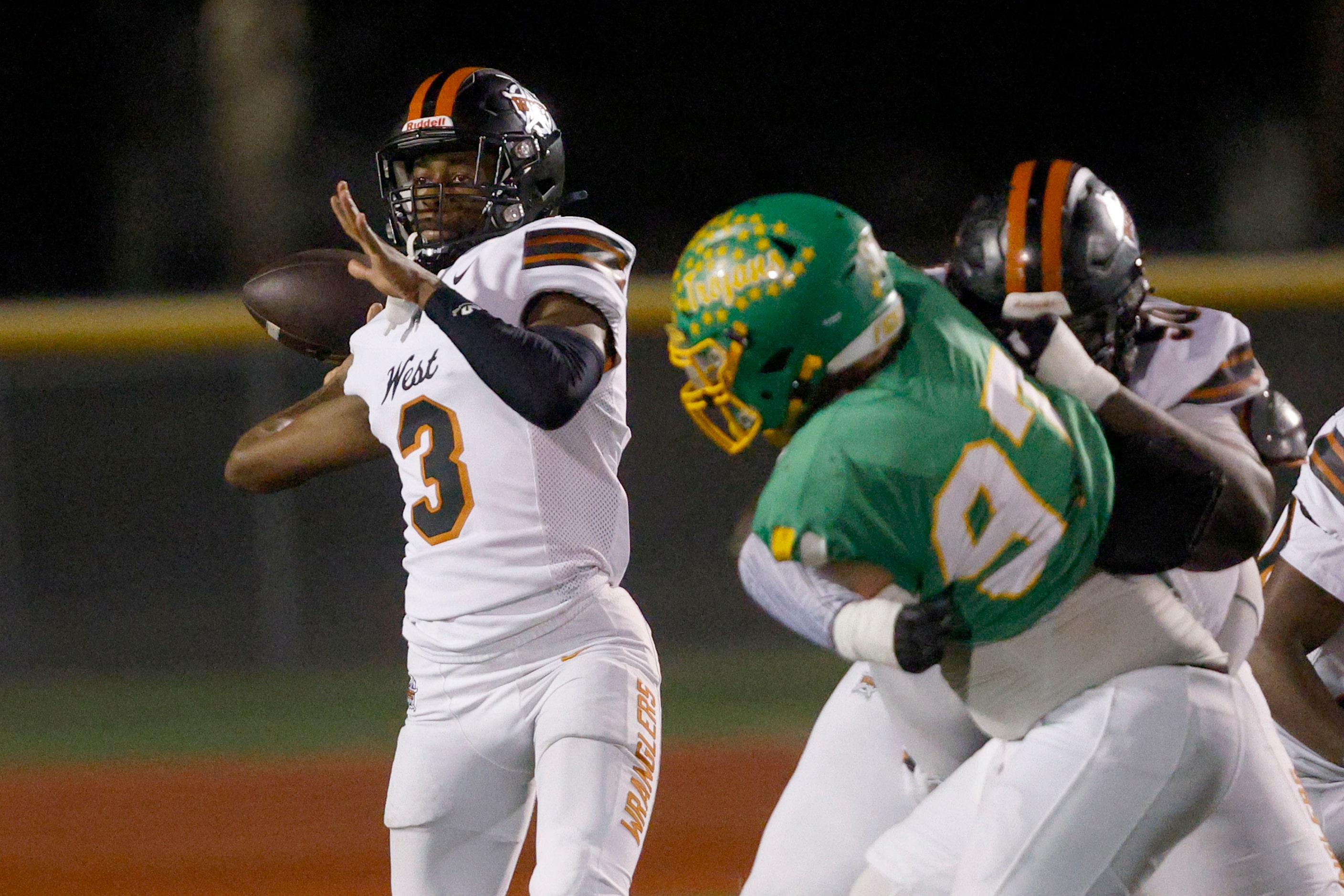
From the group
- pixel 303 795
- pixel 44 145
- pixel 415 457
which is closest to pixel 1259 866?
pixel 415 457

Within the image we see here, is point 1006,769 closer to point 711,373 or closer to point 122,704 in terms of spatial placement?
point 711,373

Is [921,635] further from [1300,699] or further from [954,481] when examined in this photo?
[1300,699]

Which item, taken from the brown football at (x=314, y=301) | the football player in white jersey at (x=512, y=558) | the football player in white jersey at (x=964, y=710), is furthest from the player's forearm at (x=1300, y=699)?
the brown football at (x=314, y=301)

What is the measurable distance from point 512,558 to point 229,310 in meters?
4.53

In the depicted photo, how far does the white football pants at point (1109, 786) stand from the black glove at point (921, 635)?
0.33 metres

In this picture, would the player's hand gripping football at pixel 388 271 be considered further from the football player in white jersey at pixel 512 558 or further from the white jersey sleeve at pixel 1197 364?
the white jersey sleeve at pixel 1197 364

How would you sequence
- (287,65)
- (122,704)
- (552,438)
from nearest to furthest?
(552,438) → (122,704) → (287,65)

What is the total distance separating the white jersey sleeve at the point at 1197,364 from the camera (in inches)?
100

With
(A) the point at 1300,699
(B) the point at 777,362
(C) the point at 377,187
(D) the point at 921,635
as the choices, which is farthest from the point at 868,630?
(C) the point at 377,187

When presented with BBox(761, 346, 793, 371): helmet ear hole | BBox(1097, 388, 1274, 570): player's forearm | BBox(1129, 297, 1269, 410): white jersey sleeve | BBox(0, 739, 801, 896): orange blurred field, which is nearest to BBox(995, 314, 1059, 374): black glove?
BBox(1097, 388, 1274, 570): player's forearm

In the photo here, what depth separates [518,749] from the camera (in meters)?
2.88

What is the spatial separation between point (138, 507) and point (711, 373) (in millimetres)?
5447

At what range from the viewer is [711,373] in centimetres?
225

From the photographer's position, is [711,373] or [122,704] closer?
[711,373]
